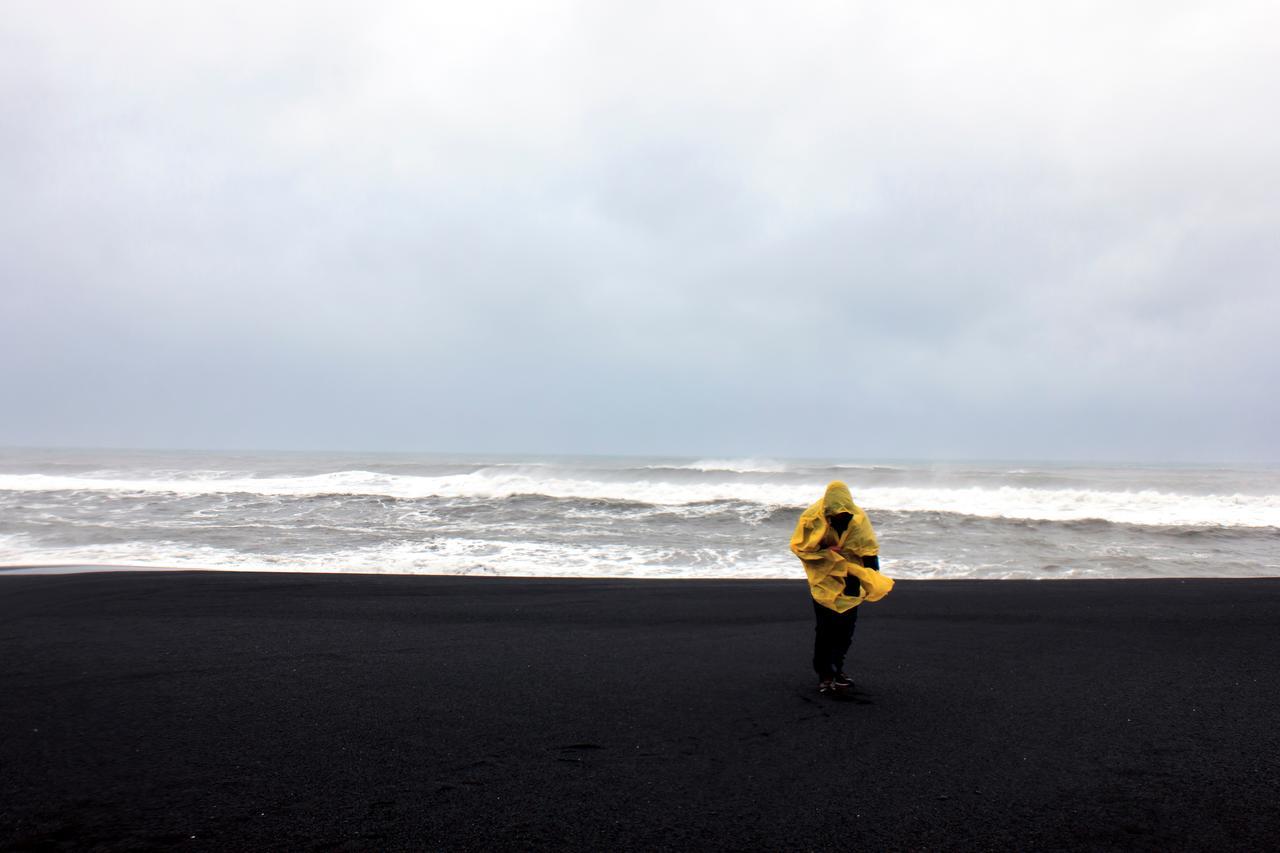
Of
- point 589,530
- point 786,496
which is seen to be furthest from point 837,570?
point 786,496

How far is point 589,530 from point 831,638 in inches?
515

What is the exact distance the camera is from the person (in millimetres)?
5445

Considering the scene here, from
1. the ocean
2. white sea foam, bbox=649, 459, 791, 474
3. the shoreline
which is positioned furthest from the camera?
white sea foam, bbox=649, 459, 791, 474

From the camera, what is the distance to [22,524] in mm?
18188

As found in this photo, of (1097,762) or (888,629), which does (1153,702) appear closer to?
(1097,762)

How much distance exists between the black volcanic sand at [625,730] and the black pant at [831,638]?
264 mm

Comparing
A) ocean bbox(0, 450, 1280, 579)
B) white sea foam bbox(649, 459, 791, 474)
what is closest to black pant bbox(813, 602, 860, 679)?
ocean bbox(0, 450, 1280, 579)

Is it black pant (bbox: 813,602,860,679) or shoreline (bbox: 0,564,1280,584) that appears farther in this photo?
shoreline (bbox: 0,564,1280,584)

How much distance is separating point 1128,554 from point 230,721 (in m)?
16.6

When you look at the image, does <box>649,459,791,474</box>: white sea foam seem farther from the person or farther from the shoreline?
the person

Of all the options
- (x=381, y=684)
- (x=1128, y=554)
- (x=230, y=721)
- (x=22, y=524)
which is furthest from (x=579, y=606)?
(x=22, y=524)

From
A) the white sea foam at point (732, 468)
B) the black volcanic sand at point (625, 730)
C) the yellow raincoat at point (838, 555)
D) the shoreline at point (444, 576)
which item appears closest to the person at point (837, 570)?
the yellow raincoat at point (838, 555)

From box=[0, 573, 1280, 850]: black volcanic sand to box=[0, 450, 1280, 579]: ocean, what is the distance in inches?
189

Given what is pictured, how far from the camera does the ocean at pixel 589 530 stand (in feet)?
44.3
